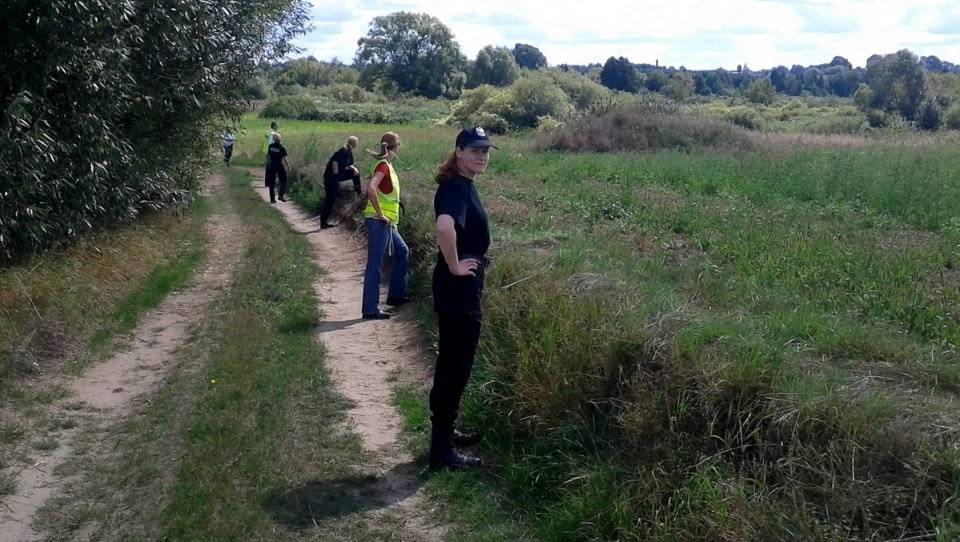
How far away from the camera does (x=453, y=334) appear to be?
5730mm

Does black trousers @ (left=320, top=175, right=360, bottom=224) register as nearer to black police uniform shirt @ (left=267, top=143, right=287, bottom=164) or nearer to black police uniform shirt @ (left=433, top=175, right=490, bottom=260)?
black police uniform shirt @ (left=267, top=143, right=287, bottom=164)

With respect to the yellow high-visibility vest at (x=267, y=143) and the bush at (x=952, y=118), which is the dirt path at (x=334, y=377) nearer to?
the yellow high-visibility vest at (x=267, y=143)

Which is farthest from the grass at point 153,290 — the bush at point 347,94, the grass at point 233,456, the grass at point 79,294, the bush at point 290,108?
the bush at point 347,94

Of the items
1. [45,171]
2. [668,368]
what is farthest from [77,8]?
[668,368]

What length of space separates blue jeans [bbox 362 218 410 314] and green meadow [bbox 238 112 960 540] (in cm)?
35

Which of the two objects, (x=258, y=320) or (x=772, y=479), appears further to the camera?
(x=258, y=320)

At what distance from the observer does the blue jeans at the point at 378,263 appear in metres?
10.1

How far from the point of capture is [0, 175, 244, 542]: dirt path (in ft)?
18.0

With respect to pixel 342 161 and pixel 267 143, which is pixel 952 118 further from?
pixel 342 161

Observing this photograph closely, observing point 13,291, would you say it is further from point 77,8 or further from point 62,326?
point 77,8

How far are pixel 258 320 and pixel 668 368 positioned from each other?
5.51m

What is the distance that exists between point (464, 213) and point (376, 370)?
319 centimetres

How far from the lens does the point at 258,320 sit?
31.8ft

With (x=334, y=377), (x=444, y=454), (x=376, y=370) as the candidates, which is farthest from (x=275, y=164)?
(x=444, y=454)
